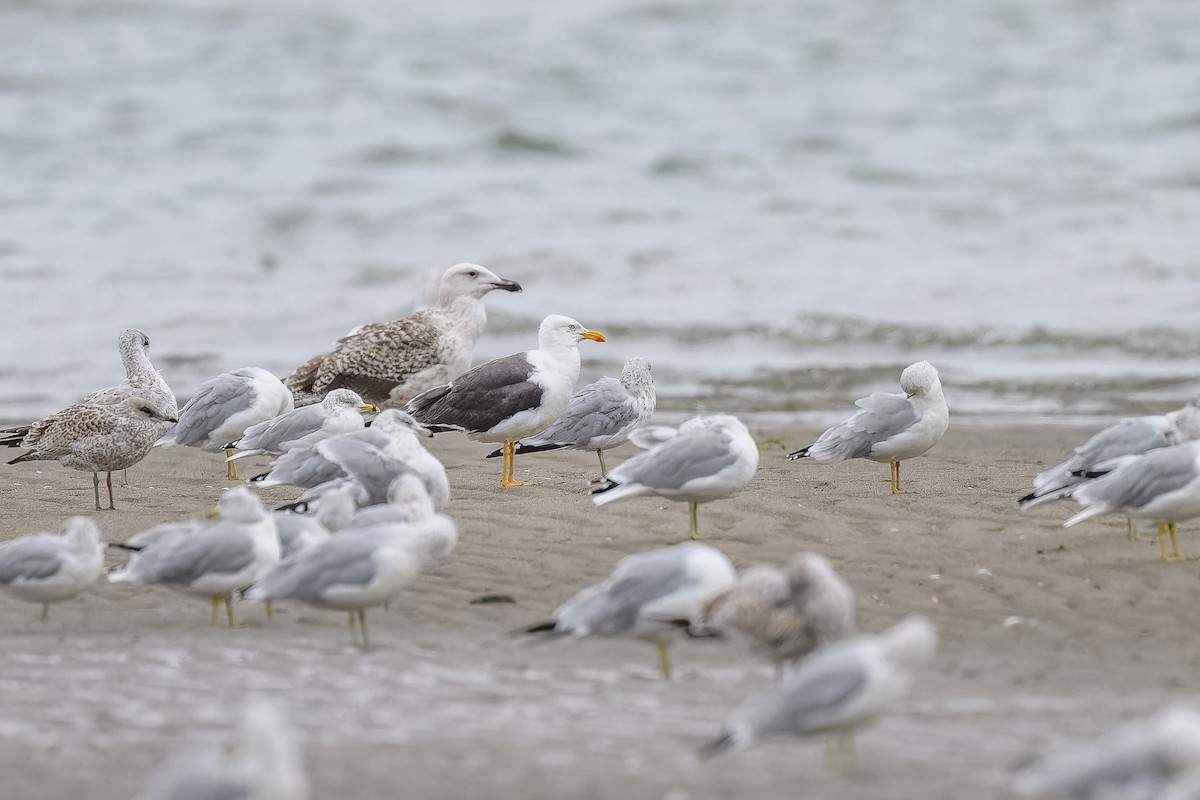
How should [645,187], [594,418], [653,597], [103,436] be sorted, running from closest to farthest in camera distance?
[653,597] → [103,436] → [594,418] → [645,187]

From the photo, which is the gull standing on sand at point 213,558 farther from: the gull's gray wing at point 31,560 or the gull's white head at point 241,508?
the gull's gray wing at point 31,560

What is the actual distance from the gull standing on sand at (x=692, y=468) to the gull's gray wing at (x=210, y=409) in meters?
3.06

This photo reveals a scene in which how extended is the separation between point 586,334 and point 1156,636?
4629 millimetres

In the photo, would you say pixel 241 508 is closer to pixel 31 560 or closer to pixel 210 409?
pixel 31 560

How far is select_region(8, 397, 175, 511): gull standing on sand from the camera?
900 cm

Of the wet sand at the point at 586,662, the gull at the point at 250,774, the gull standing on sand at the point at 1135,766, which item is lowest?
the wet sand at the point at 586,662

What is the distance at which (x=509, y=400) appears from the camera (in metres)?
10.0

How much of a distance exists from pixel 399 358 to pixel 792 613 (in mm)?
6525

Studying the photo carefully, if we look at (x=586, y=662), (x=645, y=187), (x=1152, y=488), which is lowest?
(x=586, y=662)

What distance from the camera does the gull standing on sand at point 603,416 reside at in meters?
9.52

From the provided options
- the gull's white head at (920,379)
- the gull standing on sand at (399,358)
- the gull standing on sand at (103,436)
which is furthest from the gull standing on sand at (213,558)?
the gull standing on sand at (399,358)

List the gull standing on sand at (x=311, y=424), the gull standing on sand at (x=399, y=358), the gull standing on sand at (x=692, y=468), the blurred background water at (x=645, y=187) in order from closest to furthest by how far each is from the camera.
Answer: the gull standing on sand at (x=692, y=468) → the gull standing on sand at (x=311, y=424) → the gull standing on sand at (x=399, y=358) → the blurred background water at (x=645, y=187)

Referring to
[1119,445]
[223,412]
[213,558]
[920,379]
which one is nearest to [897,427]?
[920,379]

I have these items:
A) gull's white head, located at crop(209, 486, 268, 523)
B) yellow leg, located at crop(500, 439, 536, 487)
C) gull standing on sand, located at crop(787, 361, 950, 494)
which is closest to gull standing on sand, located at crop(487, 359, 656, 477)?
yellow leg, located at crop(500, 439, 536, 487)
